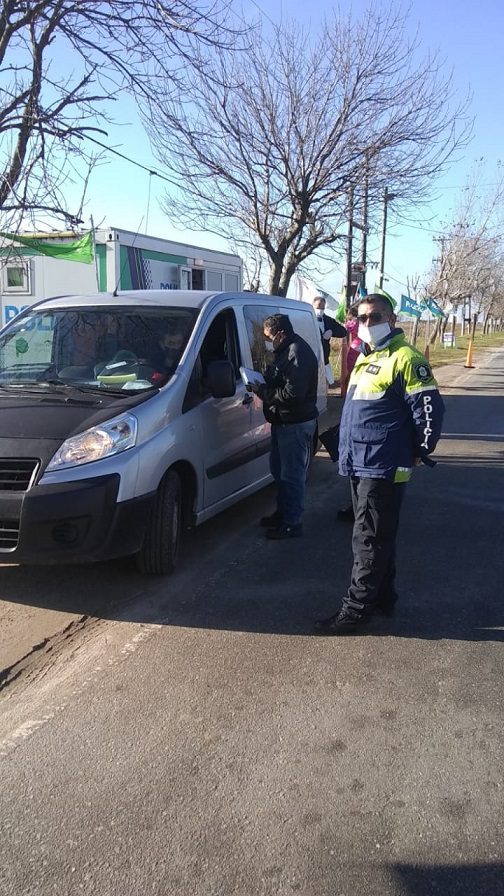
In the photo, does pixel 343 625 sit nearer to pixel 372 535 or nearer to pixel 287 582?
pixel 372 535

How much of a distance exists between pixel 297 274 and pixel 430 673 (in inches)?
594

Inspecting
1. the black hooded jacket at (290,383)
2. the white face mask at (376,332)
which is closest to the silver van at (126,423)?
the black hooded jacket at (290,383)

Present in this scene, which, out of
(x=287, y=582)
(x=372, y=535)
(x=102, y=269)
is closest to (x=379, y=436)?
(x=372, y=535)

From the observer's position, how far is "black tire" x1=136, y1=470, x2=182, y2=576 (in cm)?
455

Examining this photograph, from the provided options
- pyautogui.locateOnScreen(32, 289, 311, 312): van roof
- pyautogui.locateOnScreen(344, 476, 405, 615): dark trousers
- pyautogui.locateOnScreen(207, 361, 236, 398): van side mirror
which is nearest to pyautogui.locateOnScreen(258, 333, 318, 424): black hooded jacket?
pyautogui.locateOnScreen(207, 361, 236, 398): van side mirror

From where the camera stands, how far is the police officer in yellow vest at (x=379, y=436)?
3.76 meters

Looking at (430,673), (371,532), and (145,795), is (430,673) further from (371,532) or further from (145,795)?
(145,795)

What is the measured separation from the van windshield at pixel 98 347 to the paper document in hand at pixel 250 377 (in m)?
0.61

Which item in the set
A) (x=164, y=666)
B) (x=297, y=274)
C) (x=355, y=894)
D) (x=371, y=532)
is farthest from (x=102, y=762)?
(x=297, y=274)

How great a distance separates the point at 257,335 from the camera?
6.40 m

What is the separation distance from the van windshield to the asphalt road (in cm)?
136

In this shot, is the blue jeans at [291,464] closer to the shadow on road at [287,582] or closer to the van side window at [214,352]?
the shadow on road at [287,582]

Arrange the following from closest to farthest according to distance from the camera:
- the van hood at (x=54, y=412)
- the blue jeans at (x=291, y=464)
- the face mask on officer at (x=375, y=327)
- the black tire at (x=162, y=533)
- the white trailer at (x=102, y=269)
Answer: the face mask on officer at (x=375, y=327)
the van hood at (x=54, y=412)
the black tire at (x=162, y=533)
the blue jeans at (x=291, y=464)
the white trailer at (x=102, y=269)

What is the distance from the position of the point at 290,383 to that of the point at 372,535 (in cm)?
183
